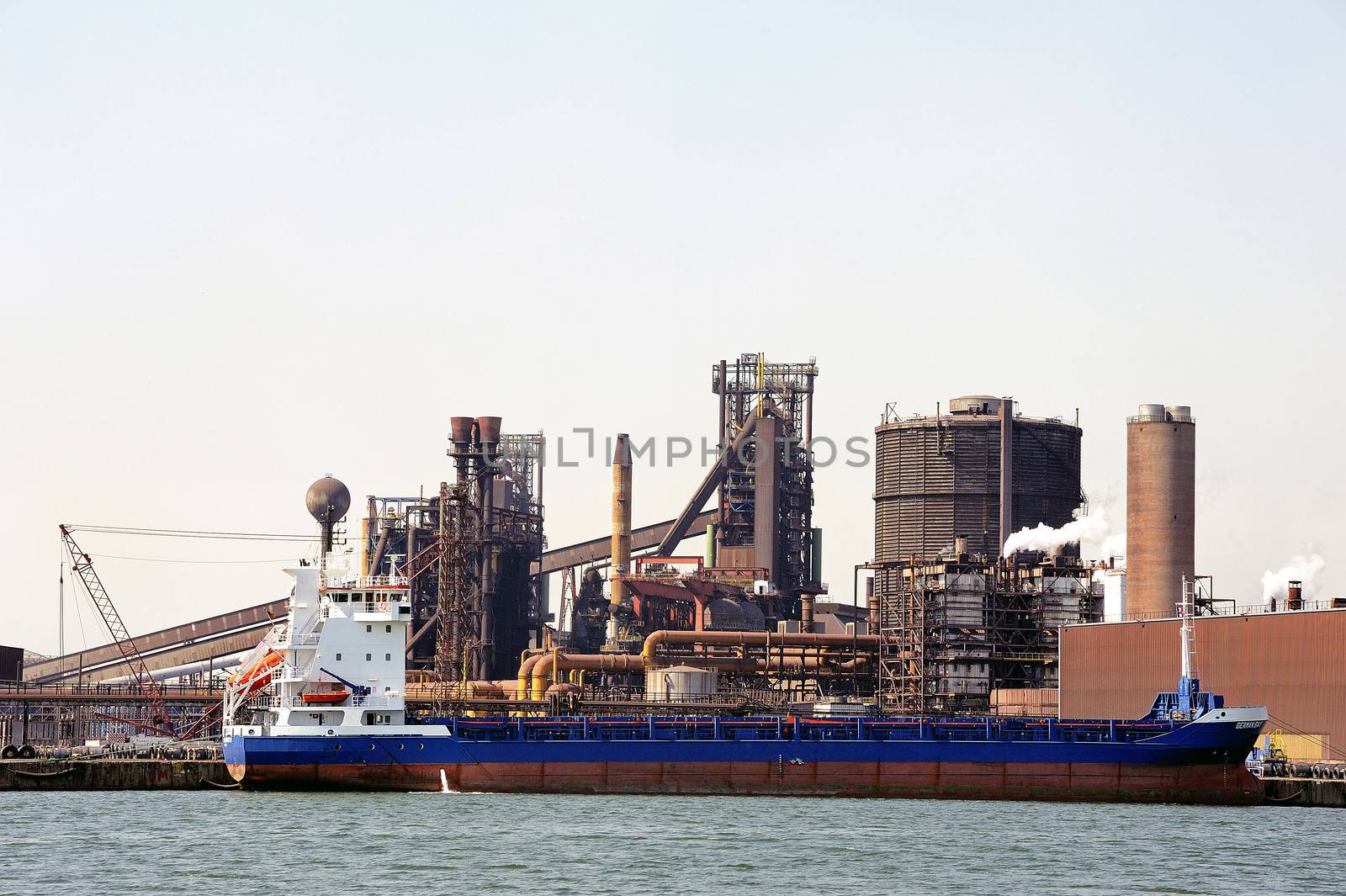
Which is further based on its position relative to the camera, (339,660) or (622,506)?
(622,506)

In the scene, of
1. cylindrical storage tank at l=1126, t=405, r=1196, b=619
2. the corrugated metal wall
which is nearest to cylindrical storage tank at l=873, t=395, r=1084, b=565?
cylindrical storage tank at l=1126, t=405, r=1196, b=619

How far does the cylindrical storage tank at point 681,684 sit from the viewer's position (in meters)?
101

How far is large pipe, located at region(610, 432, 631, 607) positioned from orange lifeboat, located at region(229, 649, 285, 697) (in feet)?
196

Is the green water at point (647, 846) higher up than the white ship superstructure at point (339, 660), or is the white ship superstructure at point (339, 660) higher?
the white ship superstructure at point (339, 660)

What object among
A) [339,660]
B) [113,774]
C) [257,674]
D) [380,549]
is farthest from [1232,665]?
[380,549]

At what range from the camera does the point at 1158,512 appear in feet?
306

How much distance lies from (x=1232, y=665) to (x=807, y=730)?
2098 centimetres

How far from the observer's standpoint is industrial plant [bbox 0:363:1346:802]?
75.7m

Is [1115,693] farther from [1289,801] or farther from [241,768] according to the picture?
[241,768]

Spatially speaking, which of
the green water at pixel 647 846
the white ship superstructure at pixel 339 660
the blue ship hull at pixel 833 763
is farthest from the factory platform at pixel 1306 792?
the white ship superstructure at pixel 339 660

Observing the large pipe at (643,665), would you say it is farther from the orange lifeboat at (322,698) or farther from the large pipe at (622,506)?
the orange lifeboat at (322,698)

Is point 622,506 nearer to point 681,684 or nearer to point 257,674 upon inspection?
point 681,684

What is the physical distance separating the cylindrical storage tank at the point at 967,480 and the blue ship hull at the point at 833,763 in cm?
5414

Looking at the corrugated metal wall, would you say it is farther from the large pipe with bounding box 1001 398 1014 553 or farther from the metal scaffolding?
the large pipe with bounding box 1001 398 1014 553
